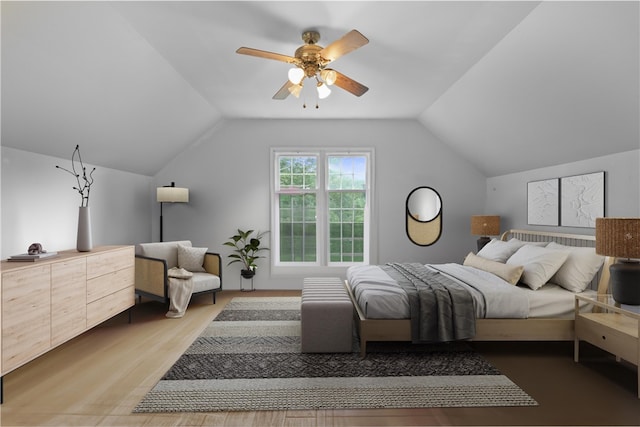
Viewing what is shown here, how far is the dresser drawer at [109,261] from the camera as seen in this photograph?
335 cm

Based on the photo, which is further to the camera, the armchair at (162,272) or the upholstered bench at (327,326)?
the armchair at (162,272)

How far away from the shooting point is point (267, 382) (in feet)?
8.68

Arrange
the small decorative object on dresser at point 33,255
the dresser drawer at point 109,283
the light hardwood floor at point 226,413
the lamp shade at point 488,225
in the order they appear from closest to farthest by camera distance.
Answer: the light hardwood floor at point 226,413
the small decorative object on dresser at point 33,255
the dresser drawer at point 109,283
the lamp shade at point 488,225

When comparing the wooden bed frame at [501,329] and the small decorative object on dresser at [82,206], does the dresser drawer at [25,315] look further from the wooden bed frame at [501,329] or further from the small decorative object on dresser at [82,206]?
the wooden bed frame at [501,329]

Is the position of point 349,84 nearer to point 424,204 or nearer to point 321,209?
point 321,209

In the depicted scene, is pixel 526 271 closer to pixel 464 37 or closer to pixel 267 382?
pixel 464 37

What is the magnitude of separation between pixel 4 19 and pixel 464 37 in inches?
131

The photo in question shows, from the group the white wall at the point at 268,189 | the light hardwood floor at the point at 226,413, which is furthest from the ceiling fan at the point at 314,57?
the white wall at the point at 268,189

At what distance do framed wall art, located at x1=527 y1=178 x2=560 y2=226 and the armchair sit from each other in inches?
166

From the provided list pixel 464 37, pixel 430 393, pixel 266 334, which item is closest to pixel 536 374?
pixel 430 393

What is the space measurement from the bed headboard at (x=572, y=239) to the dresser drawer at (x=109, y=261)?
4654 mm

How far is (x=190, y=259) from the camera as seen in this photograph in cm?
497

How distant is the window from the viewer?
5840 millimetres

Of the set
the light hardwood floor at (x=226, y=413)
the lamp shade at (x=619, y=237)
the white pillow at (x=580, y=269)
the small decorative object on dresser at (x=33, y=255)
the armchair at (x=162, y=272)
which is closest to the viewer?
the light hardwood floor at (x=226, y=413)
